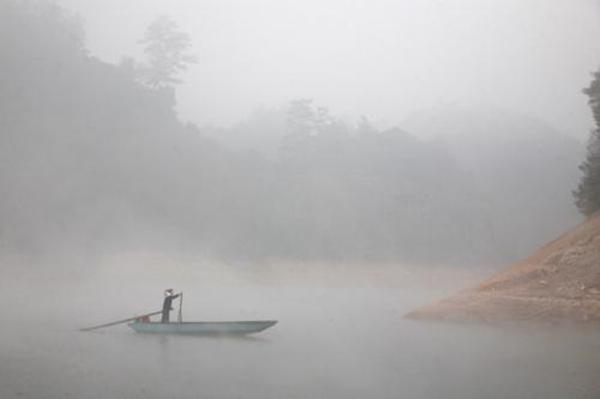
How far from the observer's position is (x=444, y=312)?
116ft

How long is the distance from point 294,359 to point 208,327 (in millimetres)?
6126

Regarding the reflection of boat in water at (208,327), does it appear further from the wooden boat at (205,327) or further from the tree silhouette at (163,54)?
the tree silhouette at (163,54)

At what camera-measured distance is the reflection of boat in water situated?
95.3 feet

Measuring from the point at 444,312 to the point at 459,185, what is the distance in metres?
69.9

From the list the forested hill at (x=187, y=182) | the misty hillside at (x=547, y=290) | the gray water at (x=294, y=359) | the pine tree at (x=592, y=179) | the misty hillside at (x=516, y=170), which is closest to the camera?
the gray water at (x=294, y=359)

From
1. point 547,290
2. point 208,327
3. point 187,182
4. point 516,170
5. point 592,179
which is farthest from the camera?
point 516,170

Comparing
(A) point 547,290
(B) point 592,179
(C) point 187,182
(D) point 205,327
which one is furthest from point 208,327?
(C) point 187,182

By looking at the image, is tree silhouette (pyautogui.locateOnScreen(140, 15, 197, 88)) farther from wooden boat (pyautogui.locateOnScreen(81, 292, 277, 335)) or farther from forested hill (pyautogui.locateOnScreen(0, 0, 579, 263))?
wooden boat (pyautogui.locateOnScreen(81, 292, 277, 335))

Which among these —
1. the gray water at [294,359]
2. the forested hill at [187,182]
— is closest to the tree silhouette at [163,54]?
the forested hill at [187,182]

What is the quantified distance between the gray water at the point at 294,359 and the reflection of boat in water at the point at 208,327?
1.61ft

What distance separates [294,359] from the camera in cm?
2488

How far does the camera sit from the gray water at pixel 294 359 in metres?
19.0

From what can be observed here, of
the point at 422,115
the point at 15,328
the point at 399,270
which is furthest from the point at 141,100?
the point at 422,115

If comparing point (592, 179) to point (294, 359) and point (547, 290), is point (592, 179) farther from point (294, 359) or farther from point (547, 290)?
point (294, 359)
